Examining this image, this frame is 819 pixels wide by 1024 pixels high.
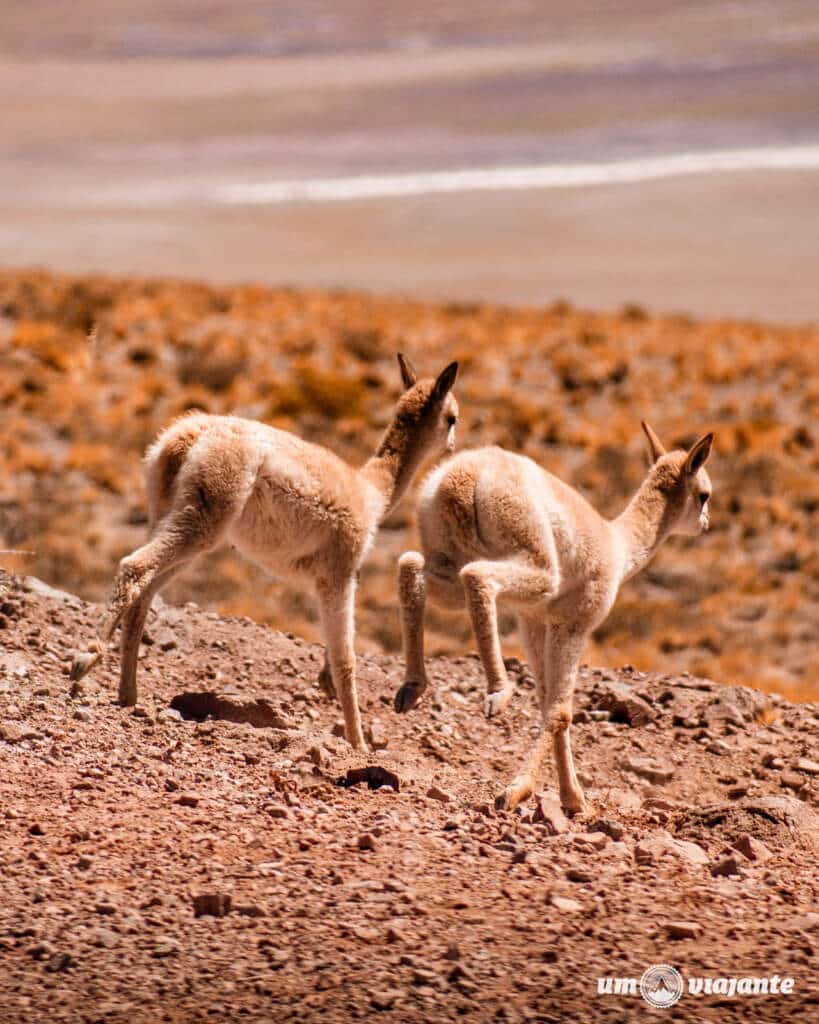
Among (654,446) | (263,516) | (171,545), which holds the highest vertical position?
(654,446)

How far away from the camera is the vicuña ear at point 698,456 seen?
10250mm

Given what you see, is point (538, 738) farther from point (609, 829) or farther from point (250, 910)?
point (250, 910)

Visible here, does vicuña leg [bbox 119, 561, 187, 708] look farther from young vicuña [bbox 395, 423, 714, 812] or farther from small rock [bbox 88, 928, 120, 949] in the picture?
small rock [bbox 88, 928, 120, 949]

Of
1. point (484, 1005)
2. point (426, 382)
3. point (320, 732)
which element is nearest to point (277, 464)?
point (426, 382)

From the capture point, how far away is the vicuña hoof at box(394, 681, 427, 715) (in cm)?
847

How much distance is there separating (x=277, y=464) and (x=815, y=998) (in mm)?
4912

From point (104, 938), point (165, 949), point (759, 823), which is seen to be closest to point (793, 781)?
point (759, 823)

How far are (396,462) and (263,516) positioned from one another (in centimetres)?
122

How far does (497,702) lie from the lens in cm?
807

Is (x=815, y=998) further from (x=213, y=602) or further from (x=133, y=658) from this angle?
(x=213, y=602)

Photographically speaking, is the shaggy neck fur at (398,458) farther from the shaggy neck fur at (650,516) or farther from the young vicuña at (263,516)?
the shaggy neck fur at (650,516)

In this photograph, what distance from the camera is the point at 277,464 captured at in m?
9.71

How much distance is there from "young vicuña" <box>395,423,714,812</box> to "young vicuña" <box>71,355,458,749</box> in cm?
92

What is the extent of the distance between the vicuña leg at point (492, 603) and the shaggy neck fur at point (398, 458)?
2.00 meters
